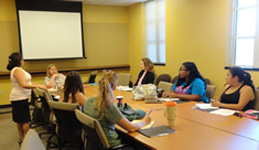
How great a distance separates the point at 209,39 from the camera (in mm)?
4707

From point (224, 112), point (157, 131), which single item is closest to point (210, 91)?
point (224, 112)

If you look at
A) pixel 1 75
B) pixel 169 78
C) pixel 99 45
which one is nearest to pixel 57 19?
pixel 99 45

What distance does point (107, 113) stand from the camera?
77.0 inches

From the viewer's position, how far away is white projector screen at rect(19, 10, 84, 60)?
6.07m

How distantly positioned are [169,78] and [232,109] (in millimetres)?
3061

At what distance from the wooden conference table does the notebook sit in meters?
0.04

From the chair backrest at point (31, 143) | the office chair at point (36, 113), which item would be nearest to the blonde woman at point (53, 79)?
the office chair at point (36, 113)

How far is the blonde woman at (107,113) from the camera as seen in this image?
6.41 feet

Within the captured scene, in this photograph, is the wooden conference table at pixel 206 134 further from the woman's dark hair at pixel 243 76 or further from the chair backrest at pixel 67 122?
the chair backrest at pixel 67 122

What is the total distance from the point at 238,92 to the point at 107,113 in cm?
172

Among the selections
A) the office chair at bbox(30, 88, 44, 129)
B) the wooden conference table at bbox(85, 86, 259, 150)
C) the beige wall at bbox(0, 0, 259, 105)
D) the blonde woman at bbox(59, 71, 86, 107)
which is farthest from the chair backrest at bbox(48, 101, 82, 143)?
the beige wall at bbox(0, 0, 259, 105)

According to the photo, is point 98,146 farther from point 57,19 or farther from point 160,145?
point 57,19

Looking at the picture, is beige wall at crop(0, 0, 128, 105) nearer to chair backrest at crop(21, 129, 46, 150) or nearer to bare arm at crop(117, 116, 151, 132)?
bare arm at crop(117, 116, 151, 132)

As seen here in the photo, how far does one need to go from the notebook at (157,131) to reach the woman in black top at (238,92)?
1.00 meters
